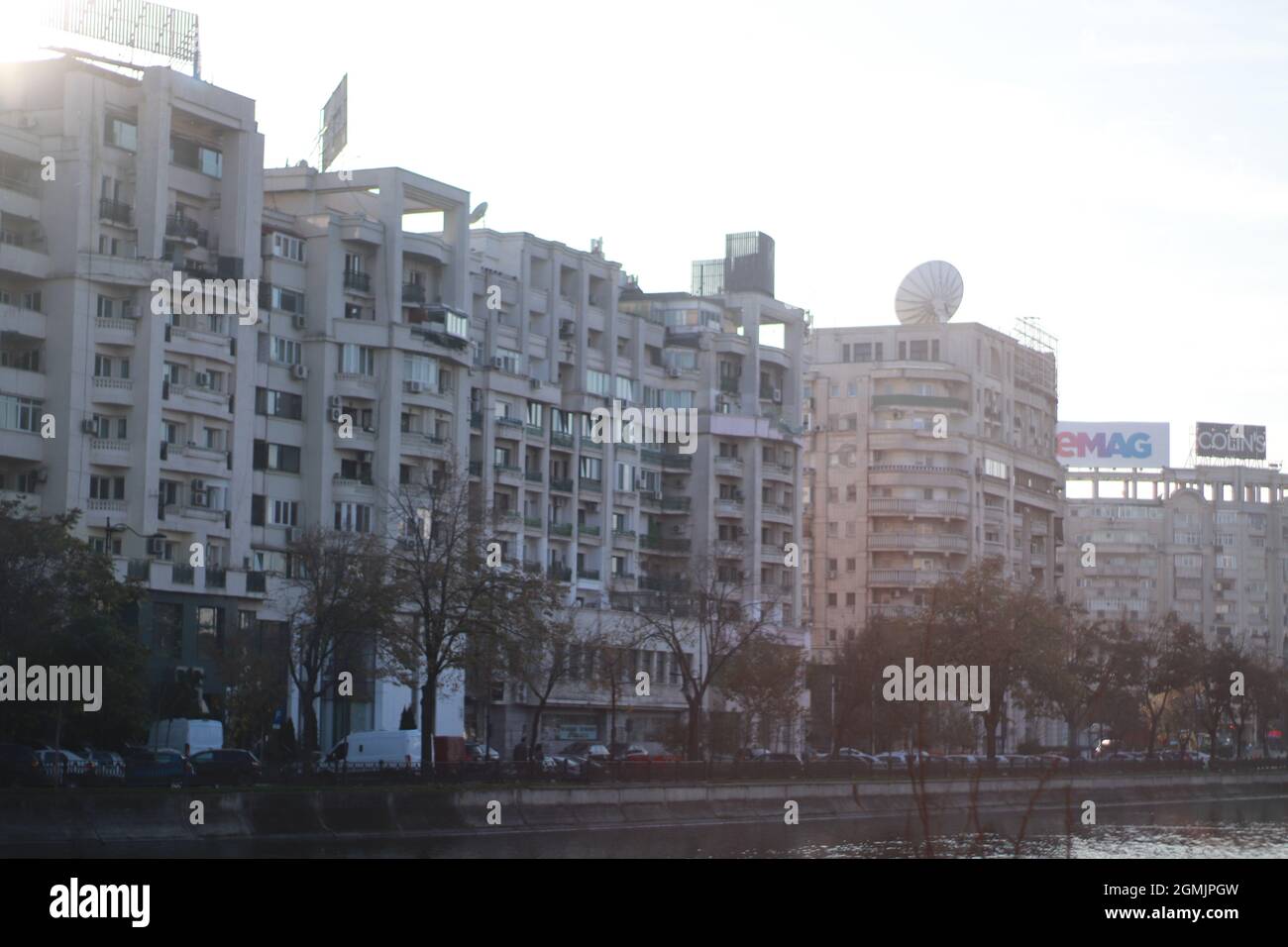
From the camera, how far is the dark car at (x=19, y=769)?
183 feet

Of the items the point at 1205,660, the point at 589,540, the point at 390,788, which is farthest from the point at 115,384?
the point at 1205,660

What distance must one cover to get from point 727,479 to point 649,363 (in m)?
9.49

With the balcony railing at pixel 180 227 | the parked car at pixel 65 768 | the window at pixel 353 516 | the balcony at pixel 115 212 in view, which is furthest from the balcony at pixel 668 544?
the parked car at pixel 65 768

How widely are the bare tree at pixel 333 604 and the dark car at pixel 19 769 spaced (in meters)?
12.5

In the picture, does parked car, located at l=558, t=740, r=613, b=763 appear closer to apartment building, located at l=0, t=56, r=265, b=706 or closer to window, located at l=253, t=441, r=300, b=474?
window, located at l=253, t=441, r=300, b=474

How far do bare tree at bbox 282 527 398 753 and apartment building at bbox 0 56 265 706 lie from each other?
5058 mm

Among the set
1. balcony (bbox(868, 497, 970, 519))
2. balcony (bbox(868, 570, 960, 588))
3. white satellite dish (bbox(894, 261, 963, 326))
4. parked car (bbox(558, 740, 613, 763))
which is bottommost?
parked car (bbox(558, 740, 613, 763))

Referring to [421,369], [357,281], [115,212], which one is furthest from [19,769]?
[357,281]

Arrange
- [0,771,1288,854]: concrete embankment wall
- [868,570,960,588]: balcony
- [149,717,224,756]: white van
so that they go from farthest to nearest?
1. [868,570,960,588]: balcony
2. [149,717,224,756]: white van
3. [0,771,1288,854]: concrete embankment wall

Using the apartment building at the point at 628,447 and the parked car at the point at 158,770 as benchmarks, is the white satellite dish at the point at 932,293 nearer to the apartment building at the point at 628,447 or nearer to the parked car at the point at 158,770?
the apartment building at the point at 628,447

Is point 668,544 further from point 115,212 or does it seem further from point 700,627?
point 115,212

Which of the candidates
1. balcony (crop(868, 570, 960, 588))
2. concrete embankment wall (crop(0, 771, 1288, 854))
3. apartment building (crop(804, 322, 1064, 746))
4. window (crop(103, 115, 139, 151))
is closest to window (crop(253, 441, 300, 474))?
window (crop(103, 115, 139, 151))

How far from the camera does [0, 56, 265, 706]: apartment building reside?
265ft
